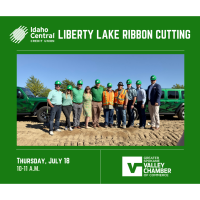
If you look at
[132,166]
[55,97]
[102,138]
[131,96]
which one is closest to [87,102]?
[55,97]

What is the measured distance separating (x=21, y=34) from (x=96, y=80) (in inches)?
138

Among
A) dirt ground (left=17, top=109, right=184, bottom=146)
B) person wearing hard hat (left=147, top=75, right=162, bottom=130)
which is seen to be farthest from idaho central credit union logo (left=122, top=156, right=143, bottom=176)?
person wearing hard hat (left=147, top=75, right=162, bottom=130)

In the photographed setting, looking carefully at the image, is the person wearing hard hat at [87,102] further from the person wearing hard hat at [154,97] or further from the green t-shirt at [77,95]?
the person wearing hard hat at [154,97]

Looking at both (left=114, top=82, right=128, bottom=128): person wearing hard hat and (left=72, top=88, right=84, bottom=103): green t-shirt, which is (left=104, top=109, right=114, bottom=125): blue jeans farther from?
(left=72, top=88, right=84, bottom=103): green t-shirt

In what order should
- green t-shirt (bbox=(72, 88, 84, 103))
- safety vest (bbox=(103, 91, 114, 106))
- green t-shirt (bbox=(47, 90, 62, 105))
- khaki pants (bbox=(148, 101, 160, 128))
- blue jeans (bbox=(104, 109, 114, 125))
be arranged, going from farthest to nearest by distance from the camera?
Result: blue jeans (bbox=(104, 109, 114, 125)) → safety vest (bbox=(103, 91, 114, 106)) → green t-shirt (bbox=(72, 88, 84, 103)) → khaki pants (bbox=(148, 101, 160, 128)) → green t-shirt (bbox=(47, 90, 62, 105))

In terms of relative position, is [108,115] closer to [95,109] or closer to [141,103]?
[95,109]

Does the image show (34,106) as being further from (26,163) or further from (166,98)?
(166,98)

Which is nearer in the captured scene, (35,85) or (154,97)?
(154,97)

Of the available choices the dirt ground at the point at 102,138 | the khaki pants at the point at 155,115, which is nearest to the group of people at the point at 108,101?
the khaki pants at the point at 155,115

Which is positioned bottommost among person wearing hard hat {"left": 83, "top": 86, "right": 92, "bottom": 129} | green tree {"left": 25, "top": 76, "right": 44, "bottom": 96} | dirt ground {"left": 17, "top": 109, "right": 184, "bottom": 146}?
dirt ground {"left": 17, "top": 109, "right": 184, "bottom": 146}

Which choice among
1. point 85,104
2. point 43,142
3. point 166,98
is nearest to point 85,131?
point 85,104

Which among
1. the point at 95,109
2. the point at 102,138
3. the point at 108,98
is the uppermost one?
the point at 108,98

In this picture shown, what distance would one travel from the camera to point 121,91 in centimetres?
570
